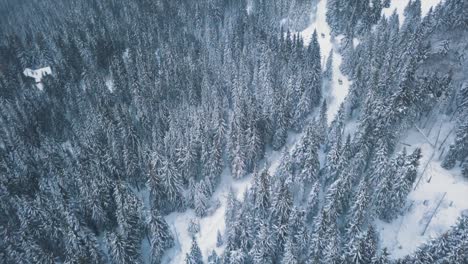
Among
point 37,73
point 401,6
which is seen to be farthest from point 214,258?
point 401,6

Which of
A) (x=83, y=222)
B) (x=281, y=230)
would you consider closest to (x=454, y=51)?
(x=281, y=230)

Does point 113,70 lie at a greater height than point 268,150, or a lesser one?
greater

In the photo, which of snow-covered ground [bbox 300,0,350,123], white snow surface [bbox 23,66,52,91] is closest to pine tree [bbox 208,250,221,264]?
snow-covered ground [bbox 300,0,350,123]

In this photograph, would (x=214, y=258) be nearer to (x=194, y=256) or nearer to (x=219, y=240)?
(x=194, y=256)

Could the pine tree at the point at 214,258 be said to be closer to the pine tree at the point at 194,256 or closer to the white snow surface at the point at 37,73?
the pine tree at the point at 194,256

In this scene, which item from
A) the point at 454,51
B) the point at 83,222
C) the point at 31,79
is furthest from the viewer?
the point at 31,79

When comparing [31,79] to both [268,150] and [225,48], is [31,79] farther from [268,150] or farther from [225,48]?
[268,150]
